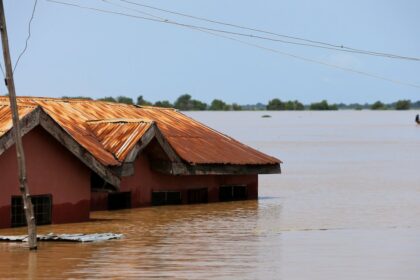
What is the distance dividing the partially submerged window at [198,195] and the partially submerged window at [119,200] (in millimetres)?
3597

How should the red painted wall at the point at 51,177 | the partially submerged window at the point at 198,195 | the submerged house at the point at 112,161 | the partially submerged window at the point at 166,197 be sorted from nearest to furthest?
the red painted wall at the point at 51,177, the submerged house at the point at 112,161, the partially submerged window at the point at 166,197, the partially submerged window at the point at 198,195

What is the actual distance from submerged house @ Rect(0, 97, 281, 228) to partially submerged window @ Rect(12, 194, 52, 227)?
1.2 inches

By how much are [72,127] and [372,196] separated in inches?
723

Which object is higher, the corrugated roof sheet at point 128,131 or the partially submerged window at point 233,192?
the corrugated roof sheet at point 128,131

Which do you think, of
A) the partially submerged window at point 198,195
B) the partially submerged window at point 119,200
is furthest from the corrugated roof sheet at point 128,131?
the partially submerged window at point 119,200

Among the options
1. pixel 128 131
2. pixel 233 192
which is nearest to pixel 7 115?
pixel 128 131

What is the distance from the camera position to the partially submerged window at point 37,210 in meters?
34.4

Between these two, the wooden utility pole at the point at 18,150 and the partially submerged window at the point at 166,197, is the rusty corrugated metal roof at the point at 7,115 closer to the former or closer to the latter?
the wooden utility pole at the point at 18,150

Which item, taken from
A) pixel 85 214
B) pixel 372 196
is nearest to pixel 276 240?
pixel 85 214

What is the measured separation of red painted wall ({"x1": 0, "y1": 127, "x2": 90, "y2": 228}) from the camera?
111 feet

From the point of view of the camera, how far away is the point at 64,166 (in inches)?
1406

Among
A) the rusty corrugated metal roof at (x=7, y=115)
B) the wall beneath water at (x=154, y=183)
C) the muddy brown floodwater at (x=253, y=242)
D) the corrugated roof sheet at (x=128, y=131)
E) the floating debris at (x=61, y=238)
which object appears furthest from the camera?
the wall beneath water at (x=154, y=183)

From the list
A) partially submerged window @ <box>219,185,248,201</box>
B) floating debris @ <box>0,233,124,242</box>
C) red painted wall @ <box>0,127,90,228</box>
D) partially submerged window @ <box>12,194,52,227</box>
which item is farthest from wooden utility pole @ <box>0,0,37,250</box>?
partially submerged window @ <box>219,185,248,201</box>

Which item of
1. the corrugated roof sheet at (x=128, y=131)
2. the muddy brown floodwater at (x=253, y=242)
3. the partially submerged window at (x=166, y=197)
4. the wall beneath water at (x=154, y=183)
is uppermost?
the corrugated roof sheet at (x=128, y=131)
